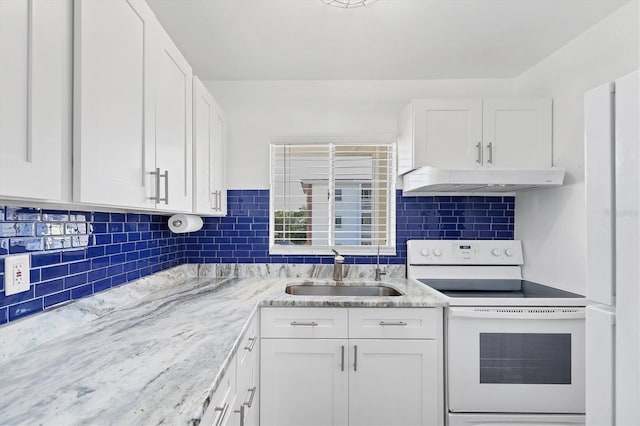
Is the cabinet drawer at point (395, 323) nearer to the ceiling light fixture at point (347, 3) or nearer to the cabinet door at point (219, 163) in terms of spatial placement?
the cabinet door at point (219, 163)

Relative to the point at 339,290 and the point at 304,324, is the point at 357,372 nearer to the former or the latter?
the point at 304,324

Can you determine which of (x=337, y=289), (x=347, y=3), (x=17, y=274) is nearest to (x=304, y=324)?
(x=337, y=289)

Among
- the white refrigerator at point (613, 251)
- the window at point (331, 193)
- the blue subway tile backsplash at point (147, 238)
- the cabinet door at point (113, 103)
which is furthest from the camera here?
the window at point (331, 193)

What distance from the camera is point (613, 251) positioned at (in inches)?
34.0

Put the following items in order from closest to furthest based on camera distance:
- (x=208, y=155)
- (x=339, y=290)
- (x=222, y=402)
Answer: (x=222, y=402)
(x=208, y=155)
(x=339, y=290)

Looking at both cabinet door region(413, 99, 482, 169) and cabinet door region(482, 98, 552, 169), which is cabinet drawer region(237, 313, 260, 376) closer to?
cabinet door region(413, 99, 482, 169)

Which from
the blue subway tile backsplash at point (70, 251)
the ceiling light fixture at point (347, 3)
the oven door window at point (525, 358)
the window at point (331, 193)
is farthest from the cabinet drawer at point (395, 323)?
the ceiling light fixture at point (347, 3)

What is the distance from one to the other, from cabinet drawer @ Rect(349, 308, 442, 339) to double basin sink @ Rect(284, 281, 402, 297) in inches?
19.4

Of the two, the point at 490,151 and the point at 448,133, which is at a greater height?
the point at 448,133

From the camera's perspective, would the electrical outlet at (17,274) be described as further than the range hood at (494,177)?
No

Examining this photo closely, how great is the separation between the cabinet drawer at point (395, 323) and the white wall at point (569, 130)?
887 millimetres

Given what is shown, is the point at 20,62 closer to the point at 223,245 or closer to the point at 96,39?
the point at 96,39

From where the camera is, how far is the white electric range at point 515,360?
1.85 m

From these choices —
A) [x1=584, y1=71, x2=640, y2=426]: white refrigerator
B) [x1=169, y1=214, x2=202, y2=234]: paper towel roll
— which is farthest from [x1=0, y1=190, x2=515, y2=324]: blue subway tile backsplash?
[x1=584, y1=71, x2=640, y2=426]: white refrigerator
